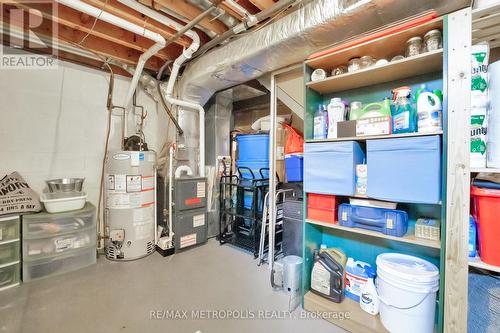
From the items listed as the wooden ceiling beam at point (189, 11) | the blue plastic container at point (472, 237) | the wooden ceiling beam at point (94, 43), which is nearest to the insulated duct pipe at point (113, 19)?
the wooden ceiling beam at point (189, 11)

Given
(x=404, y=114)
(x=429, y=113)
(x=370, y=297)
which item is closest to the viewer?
(x=429, y=113)

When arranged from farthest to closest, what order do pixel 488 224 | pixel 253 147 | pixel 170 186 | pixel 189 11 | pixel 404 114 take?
pixel 253 147
pixel 170 186
pixel 189 11
pixel 404 114
pixel 488 224

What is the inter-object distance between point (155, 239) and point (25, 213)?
1.30 meters

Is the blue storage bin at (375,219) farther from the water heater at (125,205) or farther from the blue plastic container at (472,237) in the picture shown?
the water heater at (125,205)

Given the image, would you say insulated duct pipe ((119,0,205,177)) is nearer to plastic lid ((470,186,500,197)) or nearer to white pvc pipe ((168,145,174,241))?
white pvc pipe ((168,145,174,241))

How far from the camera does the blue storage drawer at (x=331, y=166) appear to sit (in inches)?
59.4

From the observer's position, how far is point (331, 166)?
1583mm

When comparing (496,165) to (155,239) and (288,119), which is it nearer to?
(288,119)

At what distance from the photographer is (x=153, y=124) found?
3.47 metres

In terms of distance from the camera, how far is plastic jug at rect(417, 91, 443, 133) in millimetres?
1217

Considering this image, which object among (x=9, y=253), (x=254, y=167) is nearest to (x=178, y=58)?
(x=254, y=167)

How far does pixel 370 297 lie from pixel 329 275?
299 millimetres

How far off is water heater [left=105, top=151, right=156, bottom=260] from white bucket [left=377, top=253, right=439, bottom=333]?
8.29 feet

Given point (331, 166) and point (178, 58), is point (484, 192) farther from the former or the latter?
point (178, 58)
